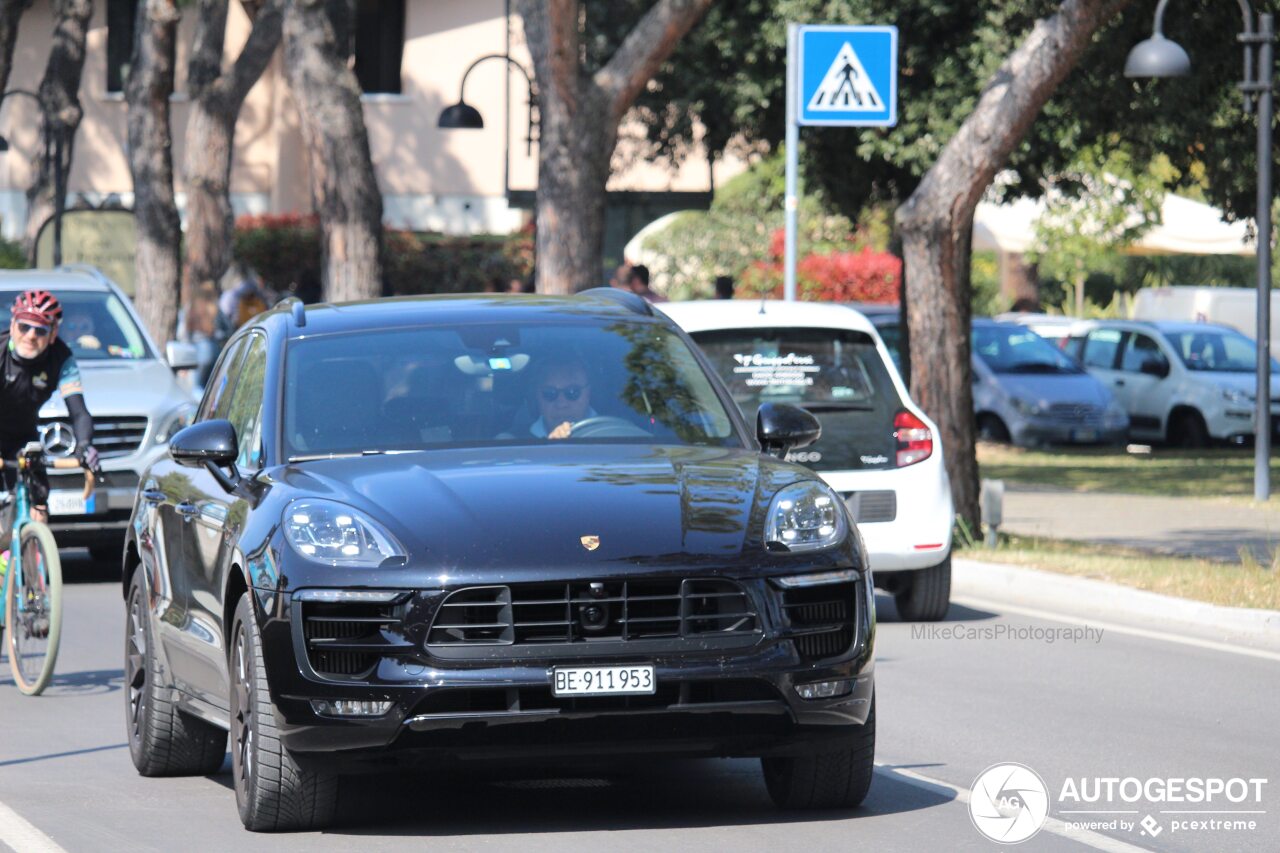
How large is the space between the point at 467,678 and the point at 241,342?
9.01 ft

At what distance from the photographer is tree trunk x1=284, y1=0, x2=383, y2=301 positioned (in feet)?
72.6

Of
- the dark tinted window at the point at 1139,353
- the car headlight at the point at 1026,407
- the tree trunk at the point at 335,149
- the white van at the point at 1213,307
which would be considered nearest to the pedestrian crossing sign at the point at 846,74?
the tree trunk at the point at 335,149

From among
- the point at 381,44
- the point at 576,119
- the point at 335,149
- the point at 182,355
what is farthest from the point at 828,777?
the point at 381,44

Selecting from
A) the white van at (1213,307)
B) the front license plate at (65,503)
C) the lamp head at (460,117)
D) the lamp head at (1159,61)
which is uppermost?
the lamp head at (460,117)

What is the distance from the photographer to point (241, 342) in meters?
9.20

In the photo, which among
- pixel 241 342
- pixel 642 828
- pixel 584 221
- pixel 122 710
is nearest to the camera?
pixel 642 828

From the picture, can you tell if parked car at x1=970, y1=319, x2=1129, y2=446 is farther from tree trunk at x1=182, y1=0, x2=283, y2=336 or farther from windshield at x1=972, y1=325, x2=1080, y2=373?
tree trunk at x1=182, y1=0, x2=283, y2=336

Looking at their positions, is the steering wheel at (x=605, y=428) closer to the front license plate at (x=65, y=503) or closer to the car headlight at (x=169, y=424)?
the front license plate at (x=65, y=503)

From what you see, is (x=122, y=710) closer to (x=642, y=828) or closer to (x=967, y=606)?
(x=642, y=828)

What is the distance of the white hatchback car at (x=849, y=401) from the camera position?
13.2m

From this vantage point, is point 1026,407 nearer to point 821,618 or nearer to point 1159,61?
point 1159,61

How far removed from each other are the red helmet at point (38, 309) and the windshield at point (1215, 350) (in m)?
→ 22.5

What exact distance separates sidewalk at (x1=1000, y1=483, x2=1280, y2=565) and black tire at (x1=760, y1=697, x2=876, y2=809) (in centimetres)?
788

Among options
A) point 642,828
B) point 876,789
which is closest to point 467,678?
point 642,828
